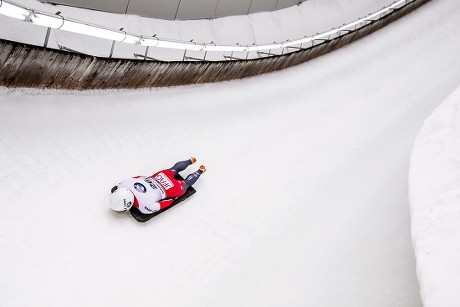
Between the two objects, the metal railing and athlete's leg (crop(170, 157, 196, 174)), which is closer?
the metal railing

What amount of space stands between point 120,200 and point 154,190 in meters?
0.50

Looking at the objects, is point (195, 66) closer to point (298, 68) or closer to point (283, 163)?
point (283, 163)

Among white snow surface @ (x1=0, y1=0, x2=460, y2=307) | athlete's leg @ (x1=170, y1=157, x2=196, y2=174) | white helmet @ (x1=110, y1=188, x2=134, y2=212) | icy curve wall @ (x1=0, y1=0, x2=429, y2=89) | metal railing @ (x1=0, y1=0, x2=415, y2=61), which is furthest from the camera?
athlete's leg @ (x1=170, y1=157, x2=196, y2=174)

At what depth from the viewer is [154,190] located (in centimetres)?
450

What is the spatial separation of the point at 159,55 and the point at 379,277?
4346 millimetres

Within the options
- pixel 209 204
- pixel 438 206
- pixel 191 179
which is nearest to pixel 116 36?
pixel 191 179

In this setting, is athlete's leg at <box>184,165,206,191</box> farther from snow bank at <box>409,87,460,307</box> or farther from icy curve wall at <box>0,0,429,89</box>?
snow bank at <box>409,87,460,307</box>

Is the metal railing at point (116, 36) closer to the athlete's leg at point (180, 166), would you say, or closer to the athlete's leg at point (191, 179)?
the athlete's leg at point (180, 166)

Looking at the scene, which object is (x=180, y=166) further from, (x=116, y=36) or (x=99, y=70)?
(x=116, y=36)

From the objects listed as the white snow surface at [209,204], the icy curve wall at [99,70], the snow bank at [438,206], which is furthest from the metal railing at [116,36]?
the snow bank at [438,206]

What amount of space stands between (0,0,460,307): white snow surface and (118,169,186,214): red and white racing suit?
0.56 ft

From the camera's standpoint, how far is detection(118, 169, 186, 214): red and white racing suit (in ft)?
14.3

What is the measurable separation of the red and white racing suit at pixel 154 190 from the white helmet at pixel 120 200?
0.20 metres

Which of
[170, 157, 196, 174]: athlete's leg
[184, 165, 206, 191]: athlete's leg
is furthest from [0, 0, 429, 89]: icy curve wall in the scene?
[184, 165, 206, 191]: athlete's leg
